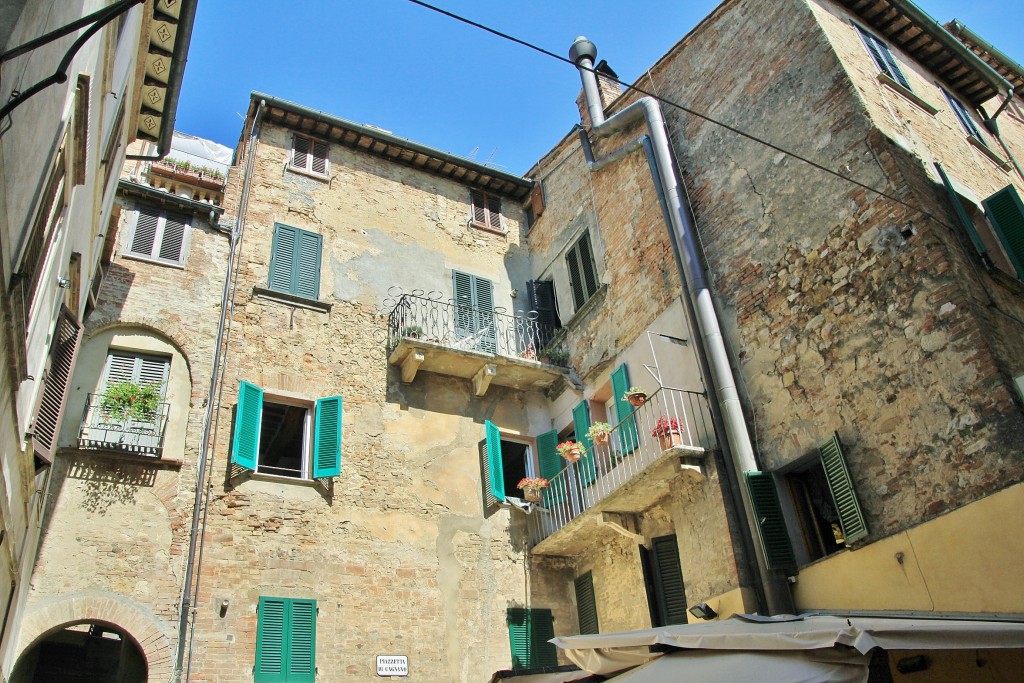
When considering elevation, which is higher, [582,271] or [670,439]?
[582,271]

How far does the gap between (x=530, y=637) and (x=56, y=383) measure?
23.6 feet

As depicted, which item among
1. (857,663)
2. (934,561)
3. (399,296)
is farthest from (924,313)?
(399,296)

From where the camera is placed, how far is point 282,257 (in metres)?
13.7

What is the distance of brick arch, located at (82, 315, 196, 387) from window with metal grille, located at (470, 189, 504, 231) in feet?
22.3

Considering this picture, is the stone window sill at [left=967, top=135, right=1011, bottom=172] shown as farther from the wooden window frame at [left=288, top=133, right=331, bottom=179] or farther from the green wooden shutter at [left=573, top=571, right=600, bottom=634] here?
the wooden window frame at [left=288, top=133, right=331, bottom=179]

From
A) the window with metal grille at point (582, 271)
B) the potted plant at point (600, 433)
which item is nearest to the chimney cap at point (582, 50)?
the window with metal grille at point (582, 271)

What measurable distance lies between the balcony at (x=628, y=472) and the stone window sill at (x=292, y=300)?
→ 4.73 metres

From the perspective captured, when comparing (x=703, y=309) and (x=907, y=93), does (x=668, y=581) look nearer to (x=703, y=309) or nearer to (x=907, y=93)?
(x=703, y=309)

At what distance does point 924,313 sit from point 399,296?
870cm

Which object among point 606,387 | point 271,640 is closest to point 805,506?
point 606,387

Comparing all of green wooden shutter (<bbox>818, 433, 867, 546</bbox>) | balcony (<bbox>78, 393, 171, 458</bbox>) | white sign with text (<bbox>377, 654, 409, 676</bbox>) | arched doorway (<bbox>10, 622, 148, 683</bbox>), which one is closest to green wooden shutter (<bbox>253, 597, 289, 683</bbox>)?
white sign with text (<bbox>377, 654, 409, 676</bbox>)

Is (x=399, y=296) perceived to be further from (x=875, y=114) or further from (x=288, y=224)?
(x=875, y=114)

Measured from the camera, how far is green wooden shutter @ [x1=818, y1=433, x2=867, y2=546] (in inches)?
343

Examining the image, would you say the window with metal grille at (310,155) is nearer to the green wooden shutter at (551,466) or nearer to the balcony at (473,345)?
the balcony at (473,345)
